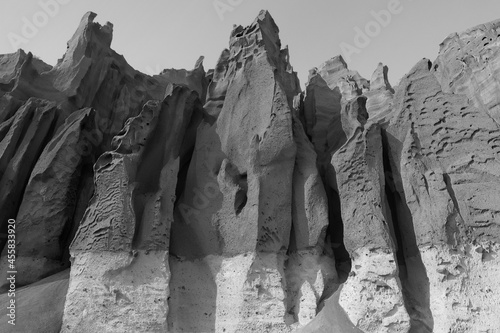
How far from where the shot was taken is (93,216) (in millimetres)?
7711

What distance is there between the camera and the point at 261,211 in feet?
26.0

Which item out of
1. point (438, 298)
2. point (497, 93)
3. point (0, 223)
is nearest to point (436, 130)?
point (497, 93)

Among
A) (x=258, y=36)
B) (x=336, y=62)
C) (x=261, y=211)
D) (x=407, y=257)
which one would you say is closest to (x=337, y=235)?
(x=407, y=257)

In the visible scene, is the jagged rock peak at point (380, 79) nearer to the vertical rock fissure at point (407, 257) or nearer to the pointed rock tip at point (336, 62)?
the pointed rock tip at point (336, 62)

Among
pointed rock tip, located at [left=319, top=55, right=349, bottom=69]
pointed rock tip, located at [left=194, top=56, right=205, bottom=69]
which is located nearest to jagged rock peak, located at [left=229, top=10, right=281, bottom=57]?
pointed rock tip, located at [left=194, top=56, right=205, bottom=69]

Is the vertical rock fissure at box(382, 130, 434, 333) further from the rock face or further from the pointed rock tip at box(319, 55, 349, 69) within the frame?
the pointed rock tip at box(319, 55, 349, 69)

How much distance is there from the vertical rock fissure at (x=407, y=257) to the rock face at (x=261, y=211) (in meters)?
0.03

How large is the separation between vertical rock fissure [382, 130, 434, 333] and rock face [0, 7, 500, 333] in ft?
0.10

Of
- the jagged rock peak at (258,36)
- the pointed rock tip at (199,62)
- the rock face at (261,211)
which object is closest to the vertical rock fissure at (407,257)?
the rock face at (261,211)

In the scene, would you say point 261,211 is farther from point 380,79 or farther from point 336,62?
point 336,62

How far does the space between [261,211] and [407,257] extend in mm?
2871

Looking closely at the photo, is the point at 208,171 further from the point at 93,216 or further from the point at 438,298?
the point at 438,298

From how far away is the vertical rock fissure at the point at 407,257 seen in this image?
680 cm

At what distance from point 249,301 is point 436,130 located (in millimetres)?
4859
